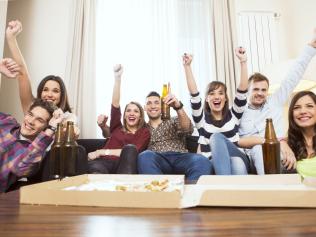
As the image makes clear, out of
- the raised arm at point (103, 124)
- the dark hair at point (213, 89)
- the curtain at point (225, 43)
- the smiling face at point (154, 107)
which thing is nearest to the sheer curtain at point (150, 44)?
the curtain at point (225, 43)

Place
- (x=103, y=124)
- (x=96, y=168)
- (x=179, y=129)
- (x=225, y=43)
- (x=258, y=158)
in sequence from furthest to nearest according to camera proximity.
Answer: (x=225, y=43)
(x=103, y=124)
(x=179, y=129)
(x=96, y=168)
(x=258, y=158)

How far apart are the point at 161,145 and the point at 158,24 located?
5.08 ft

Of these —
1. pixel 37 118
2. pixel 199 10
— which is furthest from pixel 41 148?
pixel 199 10

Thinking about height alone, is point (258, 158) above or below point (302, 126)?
below

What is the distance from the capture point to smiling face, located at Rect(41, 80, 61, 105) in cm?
189

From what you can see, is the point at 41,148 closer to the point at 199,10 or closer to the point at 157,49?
the point at 157,49

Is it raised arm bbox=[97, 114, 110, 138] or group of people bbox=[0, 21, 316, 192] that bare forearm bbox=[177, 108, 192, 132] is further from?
raised arm bbox=[97, 114, 110, 138]

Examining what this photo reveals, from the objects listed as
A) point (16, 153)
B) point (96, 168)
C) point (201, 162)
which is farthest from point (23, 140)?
point (201, 162)

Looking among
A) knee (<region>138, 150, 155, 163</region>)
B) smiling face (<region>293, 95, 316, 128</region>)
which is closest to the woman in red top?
knee (<region>138, 150, 155, 163</region>)

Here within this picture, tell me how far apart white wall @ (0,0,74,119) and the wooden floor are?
8.39 feet

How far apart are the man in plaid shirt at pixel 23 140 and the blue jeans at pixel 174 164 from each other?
0.55 m

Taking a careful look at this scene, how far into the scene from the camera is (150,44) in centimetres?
293

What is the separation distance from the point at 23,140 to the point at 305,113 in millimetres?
1473

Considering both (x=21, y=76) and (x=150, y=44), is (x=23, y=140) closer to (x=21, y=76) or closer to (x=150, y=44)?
(x=21, y=76)
